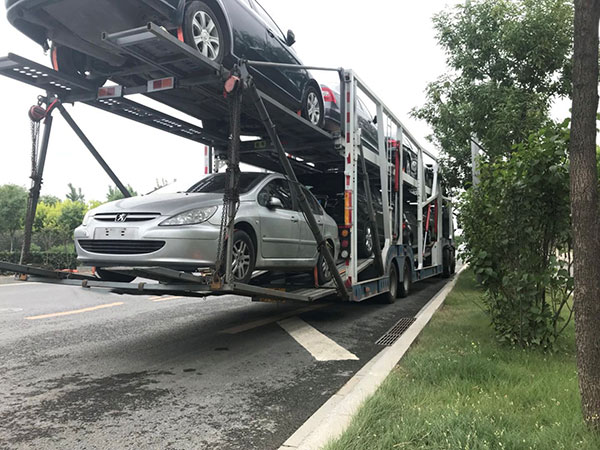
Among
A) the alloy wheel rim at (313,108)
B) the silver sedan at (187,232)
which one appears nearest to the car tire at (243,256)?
the silver sedan at (187,232)

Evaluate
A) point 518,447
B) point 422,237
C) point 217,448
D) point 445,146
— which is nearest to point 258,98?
point 217,448

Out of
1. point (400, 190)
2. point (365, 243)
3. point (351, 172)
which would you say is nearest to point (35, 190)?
point (351, 172)

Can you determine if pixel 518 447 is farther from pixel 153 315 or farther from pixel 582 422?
pixel 153 315

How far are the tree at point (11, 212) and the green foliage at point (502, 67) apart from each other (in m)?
31.8

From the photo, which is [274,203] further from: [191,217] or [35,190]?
[35,190]

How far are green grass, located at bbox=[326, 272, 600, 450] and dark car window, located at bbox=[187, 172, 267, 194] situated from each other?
2984mm

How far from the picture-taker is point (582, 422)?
2941mm

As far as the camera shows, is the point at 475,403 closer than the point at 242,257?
Yes

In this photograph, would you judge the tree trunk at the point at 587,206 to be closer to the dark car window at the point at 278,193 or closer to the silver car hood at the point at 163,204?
the silver car hood at the point at 163,204

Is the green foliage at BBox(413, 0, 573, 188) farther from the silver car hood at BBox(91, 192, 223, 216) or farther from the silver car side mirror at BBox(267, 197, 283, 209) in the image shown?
the silver car hood at BBox(91, 192, 223, 216)

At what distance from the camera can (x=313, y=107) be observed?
7.65 meters

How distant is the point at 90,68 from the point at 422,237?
8.76 metres

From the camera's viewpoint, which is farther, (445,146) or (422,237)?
(445,146)

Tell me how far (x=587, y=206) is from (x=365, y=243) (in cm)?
572
